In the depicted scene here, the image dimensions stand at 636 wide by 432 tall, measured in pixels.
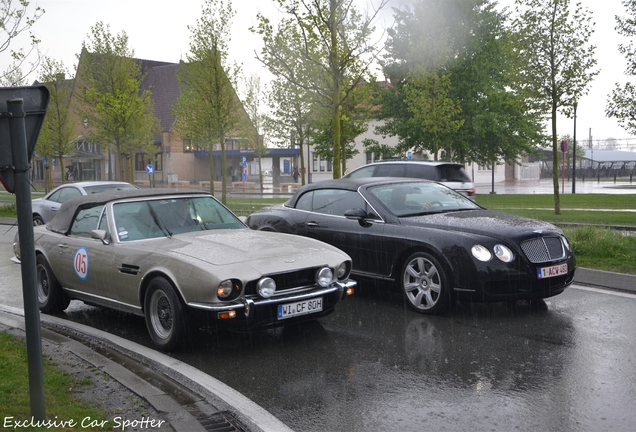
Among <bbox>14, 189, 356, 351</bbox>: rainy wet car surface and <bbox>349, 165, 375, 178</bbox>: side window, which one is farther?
<bbox>349, 165, 375, 178</bbox>: side window

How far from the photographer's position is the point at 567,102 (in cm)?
1930

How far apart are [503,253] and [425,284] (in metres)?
0.94

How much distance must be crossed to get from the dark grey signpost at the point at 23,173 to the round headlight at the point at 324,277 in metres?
→ 2.86

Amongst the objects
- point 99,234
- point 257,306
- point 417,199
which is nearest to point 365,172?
point 417,199

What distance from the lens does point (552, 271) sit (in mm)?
7309

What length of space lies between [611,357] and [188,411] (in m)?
3.52

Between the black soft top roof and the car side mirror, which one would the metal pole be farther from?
the black soft top roof

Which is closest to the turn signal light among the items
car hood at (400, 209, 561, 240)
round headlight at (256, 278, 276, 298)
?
round headlight at (256, 278, 276, 298)

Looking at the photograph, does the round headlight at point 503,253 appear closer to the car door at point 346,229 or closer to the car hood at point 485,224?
the car hood at point 485,224

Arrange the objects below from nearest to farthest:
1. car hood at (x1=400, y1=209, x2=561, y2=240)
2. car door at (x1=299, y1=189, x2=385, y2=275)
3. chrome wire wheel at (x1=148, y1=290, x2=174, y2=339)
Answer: chrome wire wheel at (x1=148, y1=290, x2=174, y2=339) → car hood at (x1=400, y1=209, x2=561, y2=240) → car door at (x1=299, y1=189, x2=385, y2=275)

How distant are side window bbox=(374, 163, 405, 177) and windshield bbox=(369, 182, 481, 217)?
974cm

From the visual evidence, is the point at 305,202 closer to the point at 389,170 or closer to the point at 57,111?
the point at 389,170

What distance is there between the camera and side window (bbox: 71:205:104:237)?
294 inches

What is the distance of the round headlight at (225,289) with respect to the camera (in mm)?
5840
